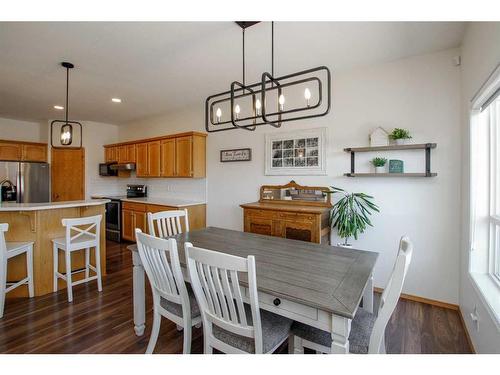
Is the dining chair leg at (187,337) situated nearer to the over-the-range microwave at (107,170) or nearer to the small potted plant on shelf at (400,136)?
the small potted plant on shelf at (400,136)

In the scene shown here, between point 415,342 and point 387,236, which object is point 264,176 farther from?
point 415,342

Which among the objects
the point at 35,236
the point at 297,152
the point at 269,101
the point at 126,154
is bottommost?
the point at 35,236

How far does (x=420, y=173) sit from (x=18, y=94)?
565cm

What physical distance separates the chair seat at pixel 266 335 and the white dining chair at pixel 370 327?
8 cm

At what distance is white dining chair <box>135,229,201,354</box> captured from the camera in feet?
5.01

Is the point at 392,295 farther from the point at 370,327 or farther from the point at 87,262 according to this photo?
the point at 87,262

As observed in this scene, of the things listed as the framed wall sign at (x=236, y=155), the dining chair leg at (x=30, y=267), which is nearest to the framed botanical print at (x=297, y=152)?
the framed wall sign at (x=236, y=155)

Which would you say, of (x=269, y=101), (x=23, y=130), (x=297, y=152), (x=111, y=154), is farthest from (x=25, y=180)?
(x=297, y=152)

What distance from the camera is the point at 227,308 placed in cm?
138

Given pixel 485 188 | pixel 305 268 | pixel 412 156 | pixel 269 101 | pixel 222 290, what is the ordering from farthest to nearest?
pixel 269 101 → pixel 412 156 → pixel 485 188 → pixel 305 268 → pixel 222 290

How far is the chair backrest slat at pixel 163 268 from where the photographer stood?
1506 mm

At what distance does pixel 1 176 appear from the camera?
486cm

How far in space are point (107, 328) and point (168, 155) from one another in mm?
3120
